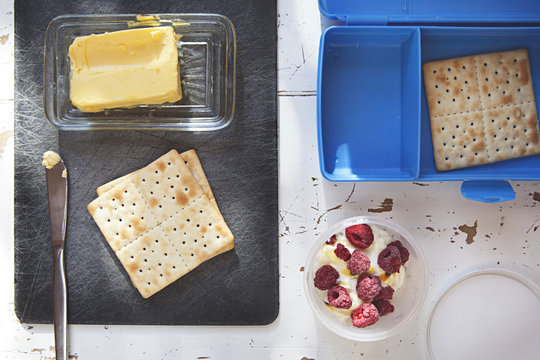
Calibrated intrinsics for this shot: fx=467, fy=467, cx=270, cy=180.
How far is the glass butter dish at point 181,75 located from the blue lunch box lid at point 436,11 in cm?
27

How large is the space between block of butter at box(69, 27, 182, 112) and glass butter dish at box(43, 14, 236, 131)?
6 cm

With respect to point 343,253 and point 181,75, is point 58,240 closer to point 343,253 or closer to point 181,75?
point 181,75

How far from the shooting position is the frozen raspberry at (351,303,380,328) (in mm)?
1035

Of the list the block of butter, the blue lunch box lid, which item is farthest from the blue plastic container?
the block of butter

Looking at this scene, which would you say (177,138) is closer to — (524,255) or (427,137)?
(427,137)

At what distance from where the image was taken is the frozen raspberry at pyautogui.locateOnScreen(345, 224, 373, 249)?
3.49ft

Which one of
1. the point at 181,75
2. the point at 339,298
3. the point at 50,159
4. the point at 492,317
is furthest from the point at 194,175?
the point at 492,317

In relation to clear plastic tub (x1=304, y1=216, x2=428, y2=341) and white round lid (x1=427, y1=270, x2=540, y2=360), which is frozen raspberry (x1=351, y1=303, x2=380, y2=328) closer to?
clear plastic tub (x1=304, y1=216, x2=428, y2=341)

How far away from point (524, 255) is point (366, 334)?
17.5 inches

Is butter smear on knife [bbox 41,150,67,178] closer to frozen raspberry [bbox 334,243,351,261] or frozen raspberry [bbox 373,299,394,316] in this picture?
frozen raspberry [bbox 334,243,351,261]

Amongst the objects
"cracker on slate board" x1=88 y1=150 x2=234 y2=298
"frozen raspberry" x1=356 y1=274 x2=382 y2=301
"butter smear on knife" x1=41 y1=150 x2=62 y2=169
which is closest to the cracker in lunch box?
"cracker on slate board" x1=88 y1=150 x2=234 y2=298

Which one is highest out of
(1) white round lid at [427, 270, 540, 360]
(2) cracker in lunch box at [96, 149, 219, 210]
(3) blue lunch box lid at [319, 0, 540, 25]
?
(3) blue lunch box lid at [319, 0, 540, 25]

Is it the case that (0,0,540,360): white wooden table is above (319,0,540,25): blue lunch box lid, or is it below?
below

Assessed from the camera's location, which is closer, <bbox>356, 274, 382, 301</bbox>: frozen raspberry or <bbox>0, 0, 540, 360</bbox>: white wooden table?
<bbox>356, 274, 382, 301</bbox>: frozen raspberry
